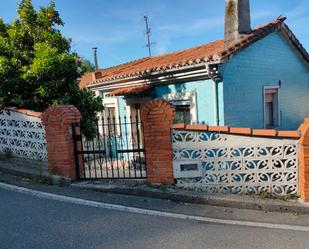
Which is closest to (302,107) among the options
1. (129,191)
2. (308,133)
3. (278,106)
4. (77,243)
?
(278,106)

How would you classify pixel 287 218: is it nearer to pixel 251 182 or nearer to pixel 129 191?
pixel 251 182

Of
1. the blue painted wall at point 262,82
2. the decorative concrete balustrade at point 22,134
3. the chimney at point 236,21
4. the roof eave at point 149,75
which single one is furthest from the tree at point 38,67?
the chimney at point 236,21

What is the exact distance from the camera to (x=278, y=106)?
8625 mm

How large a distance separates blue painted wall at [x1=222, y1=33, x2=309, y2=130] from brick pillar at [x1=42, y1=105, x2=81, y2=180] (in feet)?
12.5

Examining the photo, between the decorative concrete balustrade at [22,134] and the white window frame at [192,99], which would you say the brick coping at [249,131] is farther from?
the decorative concrete balustrade at [22,134]

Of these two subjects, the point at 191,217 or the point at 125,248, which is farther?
the point at 191,217

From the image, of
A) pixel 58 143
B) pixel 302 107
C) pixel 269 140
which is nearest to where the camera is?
pixel 269 140

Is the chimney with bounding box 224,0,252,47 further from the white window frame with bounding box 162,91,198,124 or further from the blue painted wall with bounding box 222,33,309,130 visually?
the white window frame with bounding box 162,91,198,124

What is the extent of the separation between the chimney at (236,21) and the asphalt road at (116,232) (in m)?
5.68

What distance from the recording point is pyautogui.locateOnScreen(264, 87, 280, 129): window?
8617 mm

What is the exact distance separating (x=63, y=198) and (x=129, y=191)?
3.55 ft

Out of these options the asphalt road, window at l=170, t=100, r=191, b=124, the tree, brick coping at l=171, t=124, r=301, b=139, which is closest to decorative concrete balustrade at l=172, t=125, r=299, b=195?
brick coping at l=171, t=124, r=301, b=139

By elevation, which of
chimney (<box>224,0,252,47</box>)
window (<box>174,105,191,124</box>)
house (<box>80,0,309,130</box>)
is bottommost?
window (<box>174,105,191,124</box>)

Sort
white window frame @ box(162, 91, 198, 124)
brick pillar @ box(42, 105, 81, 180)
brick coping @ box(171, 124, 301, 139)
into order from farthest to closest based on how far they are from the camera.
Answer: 1. white window frame @ box(162, 91, 198, 124)
2. brick pillar @ box(42, 105, 81, 180)
3. brick coping @ box(171, 124, 301, 139)
